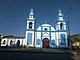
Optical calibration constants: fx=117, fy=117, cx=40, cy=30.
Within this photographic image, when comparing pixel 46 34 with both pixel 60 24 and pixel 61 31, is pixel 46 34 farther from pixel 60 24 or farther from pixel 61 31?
pixel 60 24

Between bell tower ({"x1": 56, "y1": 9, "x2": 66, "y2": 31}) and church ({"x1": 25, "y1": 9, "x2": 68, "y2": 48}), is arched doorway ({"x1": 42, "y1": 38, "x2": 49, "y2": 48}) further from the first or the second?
bell tower ({"x1": 56, "y1": 9, "x2": 66, "y2": 31})

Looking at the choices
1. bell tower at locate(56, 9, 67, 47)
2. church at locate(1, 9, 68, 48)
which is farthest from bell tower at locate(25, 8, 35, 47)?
bell tower at locate(56, 9, 67, 47)

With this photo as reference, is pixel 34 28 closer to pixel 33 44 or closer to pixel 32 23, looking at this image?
pixel 32 23

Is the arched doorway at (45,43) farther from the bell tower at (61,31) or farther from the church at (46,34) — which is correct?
the bell tower at (61,31)

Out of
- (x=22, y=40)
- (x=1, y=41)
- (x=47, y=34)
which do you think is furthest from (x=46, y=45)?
(x=1, y=41)

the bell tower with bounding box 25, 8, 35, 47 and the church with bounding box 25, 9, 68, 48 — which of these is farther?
the church with bounding box 25, 9, 68, 48

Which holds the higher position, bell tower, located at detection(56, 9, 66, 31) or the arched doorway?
bell tower, located at detection(56, 9, 66, 31)

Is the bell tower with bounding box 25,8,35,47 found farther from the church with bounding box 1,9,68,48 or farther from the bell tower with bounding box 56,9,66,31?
the bell tower with bounding box 56,9,66,31

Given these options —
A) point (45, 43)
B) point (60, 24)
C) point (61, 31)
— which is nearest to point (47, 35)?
point (45, 43)

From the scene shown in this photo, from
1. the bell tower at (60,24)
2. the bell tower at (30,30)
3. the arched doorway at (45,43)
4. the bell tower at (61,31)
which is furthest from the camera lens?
the bell tower at (60,24)

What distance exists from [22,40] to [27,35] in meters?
9.29

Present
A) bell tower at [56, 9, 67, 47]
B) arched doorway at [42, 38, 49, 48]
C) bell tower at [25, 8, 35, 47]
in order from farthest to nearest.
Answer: arched doorway at [42, 38, 49, 48] → bell tower at [56, 9, 67, 47] → bell tower at [25, 8, 35, 47]

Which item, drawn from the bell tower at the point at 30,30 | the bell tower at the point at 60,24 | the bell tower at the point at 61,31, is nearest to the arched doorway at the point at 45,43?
the bell tower at the point at 61,31

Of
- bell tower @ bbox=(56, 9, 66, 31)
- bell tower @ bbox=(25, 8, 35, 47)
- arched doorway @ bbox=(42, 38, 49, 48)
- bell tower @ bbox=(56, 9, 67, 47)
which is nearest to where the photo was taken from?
bell tower @ bbox=(25, 8, 35, 47)
